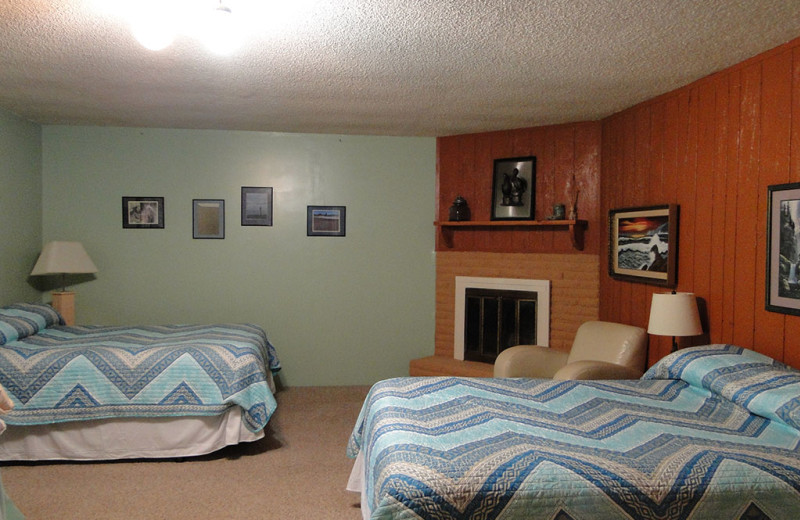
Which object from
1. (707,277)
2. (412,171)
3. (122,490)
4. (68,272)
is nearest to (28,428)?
(122,490)

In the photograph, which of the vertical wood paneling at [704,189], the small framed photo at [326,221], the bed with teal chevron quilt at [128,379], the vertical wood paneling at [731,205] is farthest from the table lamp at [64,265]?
the vertical wood paneling at [731,205]

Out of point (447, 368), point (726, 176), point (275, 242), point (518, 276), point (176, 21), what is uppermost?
point (176, 21)

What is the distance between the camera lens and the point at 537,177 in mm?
5434

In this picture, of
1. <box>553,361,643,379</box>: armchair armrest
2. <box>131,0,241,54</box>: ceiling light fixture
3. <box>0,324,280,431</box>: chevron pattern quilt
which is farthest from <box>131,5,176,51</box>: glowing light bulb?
<box>553,361,643,379</box>: armchair armrest

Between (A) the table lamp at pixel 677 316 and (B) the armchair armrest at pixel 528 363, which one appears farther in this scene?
(B) the armchair armrest at pixel 528 363

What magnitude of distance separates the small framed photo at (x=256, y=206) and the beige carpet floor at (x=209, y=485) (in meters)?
2.16

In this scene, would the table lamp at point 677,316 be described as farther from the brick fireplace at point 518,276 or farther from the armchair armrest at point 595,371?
the brick fireplace at point 518,276

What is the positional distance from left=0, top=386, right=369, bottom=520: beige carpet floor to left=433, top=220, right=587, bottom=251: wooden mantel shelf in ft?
7.35

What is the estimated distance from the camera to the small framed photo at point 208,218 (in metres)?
5.74

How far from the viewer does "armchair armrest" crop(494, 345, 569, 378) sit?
4254 millimetres

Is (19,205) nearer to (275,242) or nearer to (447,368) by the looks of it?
(275,242)

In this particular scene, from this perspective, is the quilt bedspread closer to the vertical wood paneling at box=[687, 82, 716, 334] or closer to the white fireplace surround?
Answer: the vertical wood paneling at box=[687, 82, 716, 334]

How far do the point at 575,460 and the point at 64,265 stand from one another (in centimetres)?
452

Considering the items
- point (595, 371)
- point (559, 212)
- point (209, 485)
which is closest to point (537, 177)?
point (559, 212)
